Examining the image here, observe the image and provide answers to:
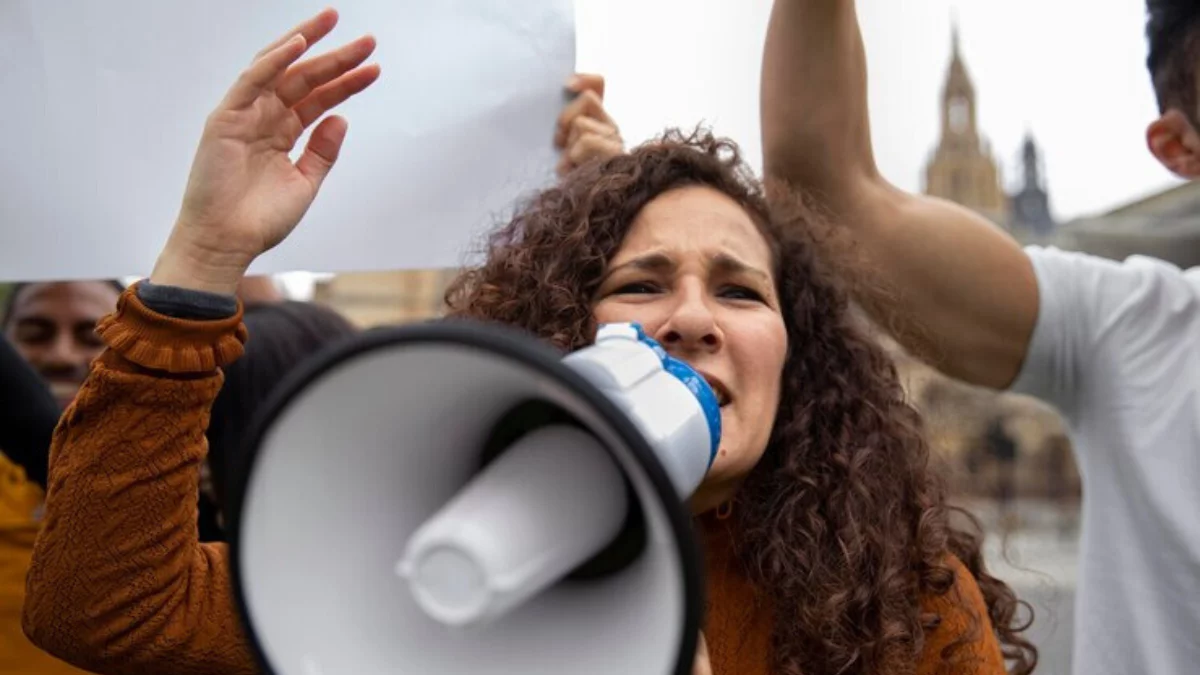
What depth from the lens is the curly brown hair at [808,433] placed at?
61.4 inches

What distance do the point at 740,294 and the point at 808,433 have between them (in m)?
0.26

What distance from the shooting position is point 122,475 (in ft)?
4.42

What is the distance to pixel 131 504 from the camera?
135 centimetres

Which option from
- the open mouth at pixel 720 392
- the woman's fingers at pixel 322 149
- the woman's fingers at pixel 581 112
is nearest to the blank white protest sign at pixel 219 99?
the woman's fingers at pixel 581 112

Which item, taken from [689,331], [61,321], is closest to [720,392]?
[689,331]

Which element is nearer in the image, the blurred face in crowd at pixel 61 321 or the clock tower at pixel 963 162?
the blurred face in crowd at pixel 61 321

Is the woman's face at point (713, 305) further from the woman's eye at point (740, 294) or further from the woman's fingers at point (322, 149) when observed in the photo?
the woman's fingers at point (322, 149)

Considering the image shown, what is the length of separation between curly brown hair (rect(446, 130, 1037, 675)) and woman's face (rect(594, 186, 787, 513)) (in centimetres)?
6

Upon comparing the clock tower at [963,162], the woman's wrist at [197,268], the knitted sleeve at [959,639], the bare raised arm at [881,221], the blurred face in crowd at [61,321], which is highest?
the woman's wrist at [197,268]

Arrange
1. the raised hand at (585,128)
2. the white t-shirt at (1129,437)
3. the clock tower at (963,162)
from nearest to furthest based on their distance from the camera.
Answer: the white t-shirt at (1129,437) → the raised hand at (585,128) → the clock tower at (963,162)

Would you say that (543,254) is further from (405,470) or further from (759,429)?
(405,470)

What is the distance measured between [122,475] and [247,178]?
0.38 m

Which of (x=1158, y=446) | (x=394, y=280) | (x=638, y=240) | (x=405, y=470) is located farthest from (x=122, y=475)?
(x=394, y=280)

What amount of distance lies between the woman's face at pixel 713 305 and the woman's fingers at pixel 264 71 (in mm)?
458
